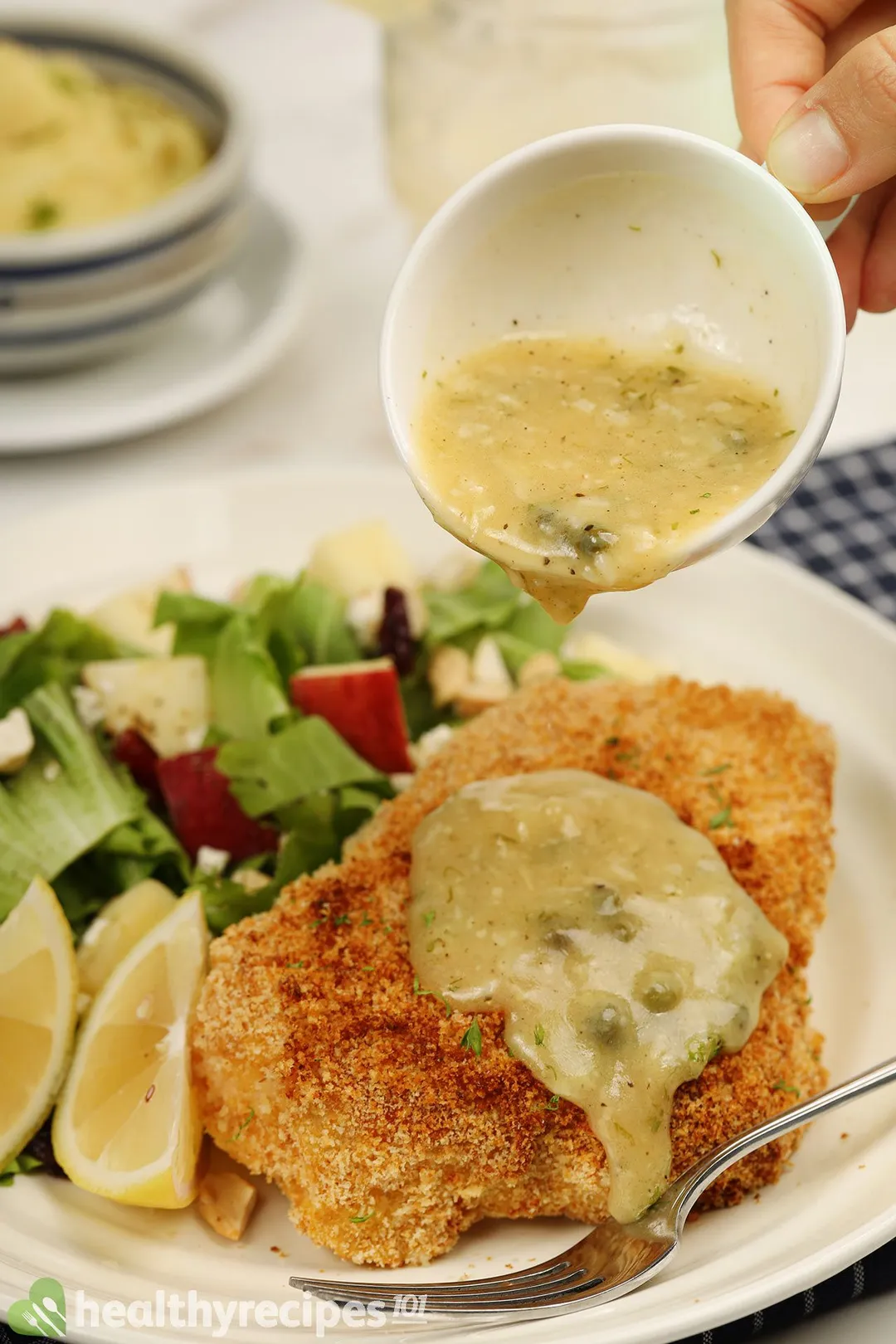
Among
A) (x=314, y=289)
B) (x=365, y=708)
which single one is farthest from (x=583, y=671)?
(x=314, y=289)

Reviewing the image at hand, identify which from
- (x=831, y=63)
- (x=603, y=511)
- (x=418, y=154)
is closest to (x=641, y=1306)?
(x=603, y=511)

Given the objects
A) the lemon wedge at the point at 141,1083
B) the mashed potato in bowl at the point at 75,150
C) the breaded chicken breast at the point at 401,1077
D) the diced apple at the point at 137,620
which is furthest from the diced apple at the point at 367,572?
the mashed potato in bowl at the point at 75,150

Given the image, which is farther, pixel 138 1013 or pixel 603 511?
pixel 138 1013

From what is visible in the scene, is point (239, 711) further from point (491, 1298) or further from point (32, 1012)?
point (491, 1298)

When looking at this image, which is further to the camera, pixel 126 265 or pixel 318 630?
pixel 126 265

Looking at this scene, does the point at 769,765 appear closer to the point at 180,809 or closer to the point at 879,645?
the point at 879,645

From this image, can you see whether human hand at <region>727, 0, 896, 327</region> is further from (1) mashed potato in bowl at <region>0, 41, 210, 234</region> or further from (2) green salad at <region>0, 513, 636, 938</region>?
(1) mashed potato in bowl at <region>0, 41, 210, 234</region>
